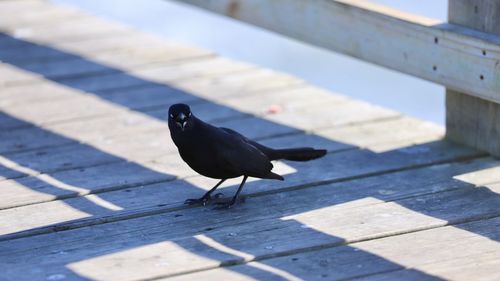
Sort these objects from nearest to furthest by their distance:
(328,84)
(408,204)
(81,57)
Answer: (408,204) → (81,57) → (328,84)

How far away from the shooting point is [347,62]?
1084 cm

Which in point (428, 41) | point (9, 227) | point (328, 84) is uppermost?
point (428, 41)

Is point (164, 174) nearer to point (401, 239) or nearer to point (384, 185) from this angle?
point (384, 185)

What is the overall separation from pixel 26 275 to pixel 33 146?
58.5 inches

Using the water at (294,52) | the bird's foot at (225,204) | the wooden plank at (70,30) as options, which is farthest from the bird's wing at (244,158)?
the water at (294,52)

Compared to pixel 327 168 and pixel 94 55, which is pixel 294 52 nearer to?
pixel 94 55

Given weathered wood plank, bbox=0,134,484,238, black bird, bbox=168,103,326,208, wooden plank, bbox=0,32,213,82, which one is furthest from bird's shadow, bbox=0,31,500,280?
wooden plank, bbox=0,32,213,82

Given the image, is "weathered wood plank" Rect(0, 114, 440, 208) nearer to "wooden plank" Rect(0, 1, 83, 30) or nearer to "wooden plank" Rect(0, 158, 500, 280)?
"wooden plank" Rect(0, 158, 500, 280)

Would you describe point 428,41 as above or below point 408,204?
above

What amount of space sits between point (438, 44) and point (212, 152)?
1036mm

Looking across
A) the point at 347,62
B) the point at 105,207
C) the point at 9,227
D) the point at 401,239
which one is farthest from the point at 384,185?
the point at 347,62

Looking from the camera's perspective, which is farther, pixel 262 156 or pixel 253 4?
pixel 253 4

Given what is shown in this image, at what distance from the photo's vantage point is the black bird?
3910mm

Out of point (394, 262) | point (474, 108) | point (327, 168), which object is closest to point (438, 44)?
point (474, 108)
